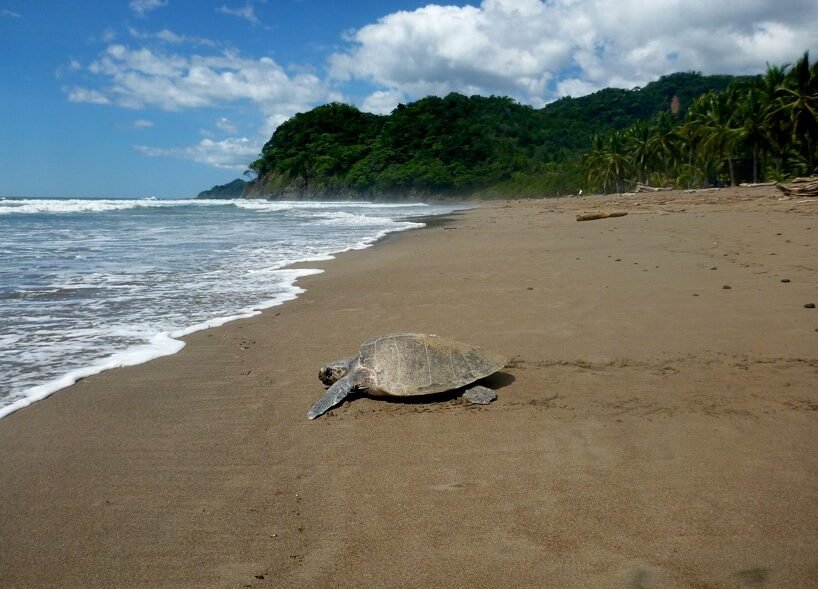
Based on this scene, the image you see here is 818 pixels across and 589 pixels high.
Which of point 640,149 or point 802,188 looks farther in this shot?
point 640,149

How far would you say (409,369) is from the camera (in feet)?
13.4

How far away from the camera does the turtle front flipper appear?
3.81 meters

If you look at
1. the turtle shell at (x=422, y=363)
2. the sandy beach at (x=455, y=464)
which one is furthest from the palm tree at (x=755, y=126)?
the turtle shell at (x=422, y=363)

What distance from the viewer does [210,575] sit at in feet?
7.29

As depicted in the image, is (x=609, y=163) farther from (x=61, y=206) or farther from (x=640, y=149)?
(x=61, y=206)

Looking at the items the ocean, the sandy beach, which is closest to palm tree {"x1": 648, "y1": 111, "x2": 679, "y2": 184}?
the ocean

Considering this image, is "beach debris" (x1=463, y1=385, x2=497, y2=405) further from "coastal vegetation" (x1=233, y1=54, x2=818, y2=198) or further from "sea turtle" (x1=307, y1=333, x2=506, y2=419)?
"coastal vegetation" (x1=233, y1=54, x2=818, y2=198)

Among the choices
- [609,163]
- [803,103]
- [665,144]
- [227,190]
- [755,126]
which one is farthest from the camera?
[227,190]

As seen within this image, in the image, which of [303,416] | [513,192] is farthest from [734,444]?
[513,192]

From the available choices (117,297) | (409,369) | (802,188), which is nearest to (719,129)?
(802,188)

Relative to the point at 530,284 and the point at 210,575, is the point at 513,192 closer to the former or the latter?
the point at 530,284

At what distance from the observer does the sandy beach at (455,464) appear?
2.23m

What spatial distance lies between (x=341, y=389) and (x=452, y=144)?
299 feet

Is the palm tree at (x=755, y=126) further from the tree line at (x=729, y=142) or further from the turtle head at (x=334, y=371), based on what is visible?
the turtle head at (x=334, y=371)
